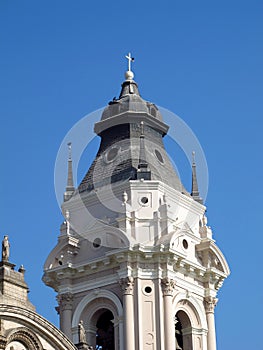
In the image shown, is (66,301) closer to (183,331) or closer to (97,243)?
(97,243)

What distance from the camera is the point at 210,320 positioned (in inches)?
2972

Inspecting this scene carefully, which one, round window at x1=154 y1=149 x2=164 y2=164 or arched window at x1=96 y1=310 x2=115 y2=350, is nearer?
arched window at x1=96 y1=310 x2=115 y2=350

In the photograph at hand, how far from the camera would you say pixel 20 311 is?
181 feet

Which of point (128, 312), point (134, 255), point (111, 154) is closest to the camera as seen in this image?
point (128, 312)

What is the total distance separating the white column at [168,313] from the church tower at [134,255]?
57 millimetres

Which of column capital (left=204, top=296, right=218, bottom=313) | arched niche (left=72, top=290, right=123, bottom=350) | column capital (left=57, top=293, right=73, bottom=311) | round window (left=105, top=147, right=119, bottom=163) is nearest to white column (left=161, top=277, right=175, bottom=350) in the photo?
arched niche (left=72, top=290, right=123, bottom=350)

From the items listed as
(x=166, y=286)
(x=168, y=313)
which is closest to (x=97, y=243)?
(x=166, y=286)

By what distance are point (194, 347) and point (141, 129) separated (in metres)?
14.1

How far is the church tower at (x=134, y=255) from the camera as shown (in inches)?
2830

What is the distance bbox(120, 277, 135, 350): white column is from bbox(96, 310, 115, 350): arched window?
7.41 feet

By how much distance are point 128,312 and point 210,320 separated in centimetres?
665

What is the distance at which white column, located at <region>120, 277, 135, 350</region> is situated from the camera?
70.5 m

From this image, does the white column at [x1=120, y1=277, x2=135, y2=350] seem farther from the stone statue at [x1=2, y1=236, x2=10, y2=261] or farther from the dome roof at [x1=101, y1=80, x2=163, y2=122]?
the stone statue at [x1=2, y1=236, x2=10, y2=261]

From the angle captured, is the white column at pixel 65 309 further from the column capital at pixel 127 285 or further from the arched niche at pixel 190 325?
the arched niche at pixel 190 325
